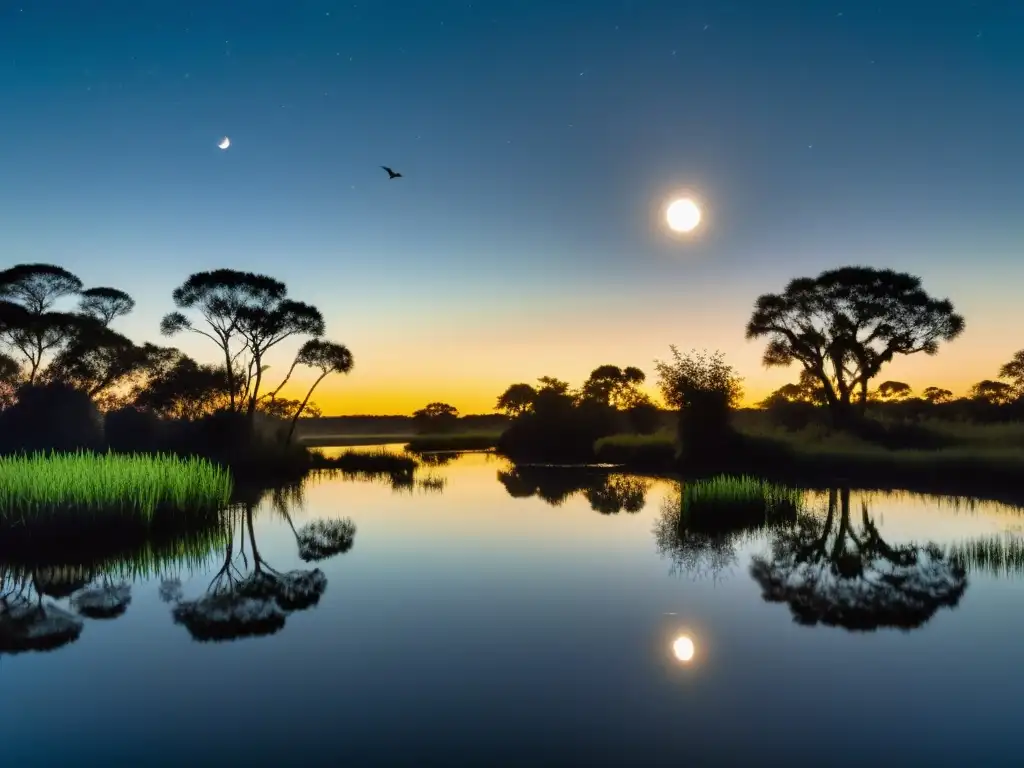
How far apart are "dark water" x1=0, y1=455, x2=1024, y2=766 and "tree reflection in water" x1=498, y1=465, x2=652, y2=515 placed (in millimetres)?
10228

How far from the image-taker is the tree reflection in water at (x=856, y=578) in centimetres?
1225

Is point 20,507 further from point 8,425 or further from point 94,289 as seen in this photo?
point 94,289

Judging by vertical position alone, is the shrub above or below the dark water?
above

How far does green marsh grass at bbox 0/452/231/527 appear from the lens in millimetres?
18312

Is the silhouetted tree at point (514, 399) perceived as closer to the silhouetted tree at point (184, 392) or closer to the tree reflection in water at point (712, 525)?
the silhouetted tree at point (184, 392)

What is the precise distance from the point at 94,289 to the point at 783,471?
49.2 meters

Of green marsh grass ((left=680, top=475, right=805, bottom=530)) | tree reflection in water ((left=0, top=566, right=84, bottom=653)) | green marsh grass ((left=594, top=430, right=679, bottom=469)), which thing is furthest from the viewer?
green marsh grass ((left=594, top=430, right=679, bottom=469))

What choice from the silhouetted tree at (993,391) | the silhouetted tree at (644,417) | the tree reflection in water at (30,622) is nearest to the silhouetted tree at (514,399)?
the silhouetted tree at (644,417)

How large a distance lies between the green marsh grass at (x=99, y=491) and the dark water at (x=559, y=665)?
3409 mm

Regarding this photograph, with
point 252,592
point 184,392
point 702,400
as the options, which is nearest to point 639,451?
point 702,400

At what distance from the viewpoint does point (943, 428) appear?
49625 mm

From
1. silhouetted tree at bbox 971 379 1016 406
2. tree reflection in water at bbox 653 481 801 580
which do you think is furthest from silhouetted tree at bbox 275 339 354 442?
silhouetted tree at bbox 971 379 1016 406

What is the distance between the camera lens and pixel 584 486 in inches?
1431

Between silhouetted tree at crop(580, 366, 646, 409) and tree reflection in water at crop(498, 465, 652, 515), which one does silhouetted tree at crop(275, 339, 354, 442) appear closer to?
tree reflection in water at crop(498, 465, 652, 515)
